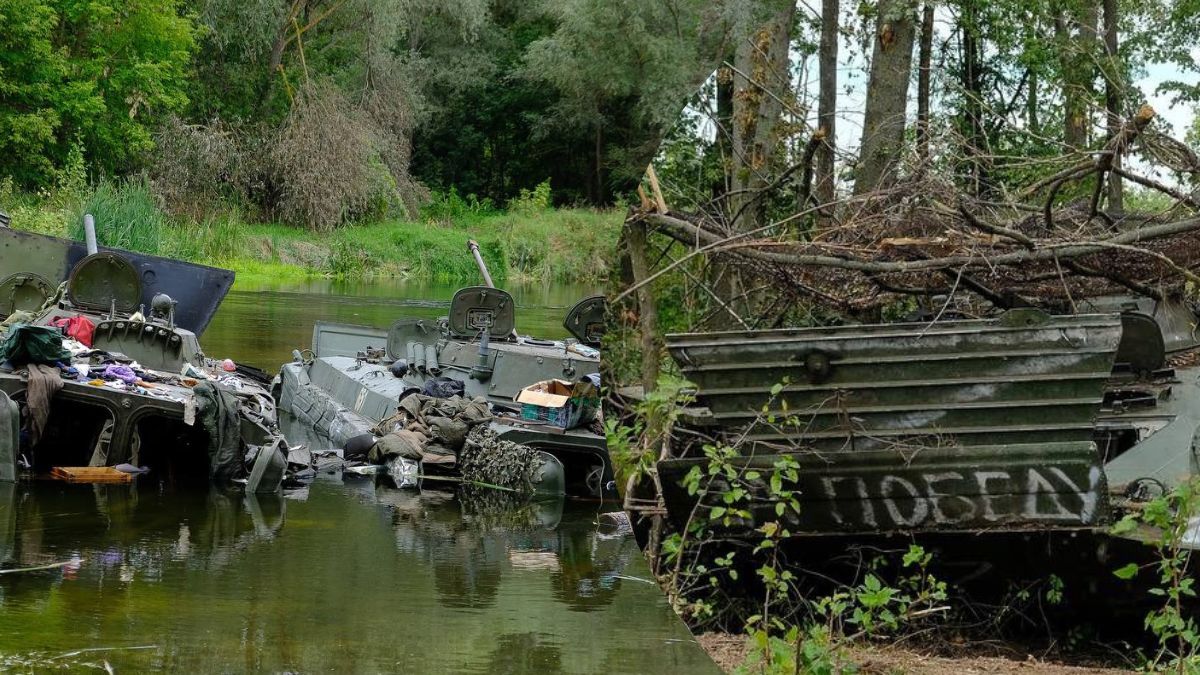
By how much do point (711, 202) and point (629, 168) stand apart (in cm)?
2677

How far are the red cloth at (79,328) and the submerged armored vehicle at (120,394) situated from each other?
0.01 m

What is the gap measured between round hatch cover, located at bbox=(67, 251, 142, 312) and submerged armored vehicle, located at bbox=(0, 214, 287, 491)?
0.03 feet

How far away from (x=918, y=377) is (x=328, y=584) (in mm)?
5255

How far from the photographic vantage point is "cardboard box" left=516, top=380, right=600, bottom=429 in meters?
14.0

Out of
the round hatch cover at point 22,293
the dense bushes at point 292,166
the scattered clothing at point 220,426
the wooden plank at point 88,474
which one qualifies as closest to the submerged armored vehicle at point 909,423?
the scattered clothing at point 220,426

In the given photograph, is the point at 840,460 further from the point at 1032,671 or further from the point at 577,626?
the point at 577,626

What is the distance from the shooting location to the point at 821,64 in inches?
334

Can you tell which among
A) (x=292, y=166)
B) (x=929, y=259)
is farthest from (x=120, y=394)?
(x=292, y=166)

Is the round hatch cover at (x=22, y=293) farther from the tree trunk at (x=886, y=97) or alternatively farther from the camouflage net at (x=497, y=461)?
the tree trunk at (x=886, y=97)

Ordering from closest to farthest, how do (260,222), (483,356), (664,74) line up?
(483,356)
(664,74)
(260,222)

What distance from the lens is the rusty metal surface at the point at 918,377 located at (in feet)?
18.8

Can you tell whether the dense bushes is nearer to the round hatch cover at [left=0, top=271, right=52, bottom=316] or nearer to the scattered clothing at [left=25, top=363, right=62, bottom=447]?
the round hatch cover at [left=0, top=271, right=52, bottom=316]

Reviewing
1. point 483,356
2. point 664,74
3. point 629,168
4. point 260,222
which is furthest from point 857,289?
point 260,222

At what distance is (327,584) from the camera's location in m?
9.93
